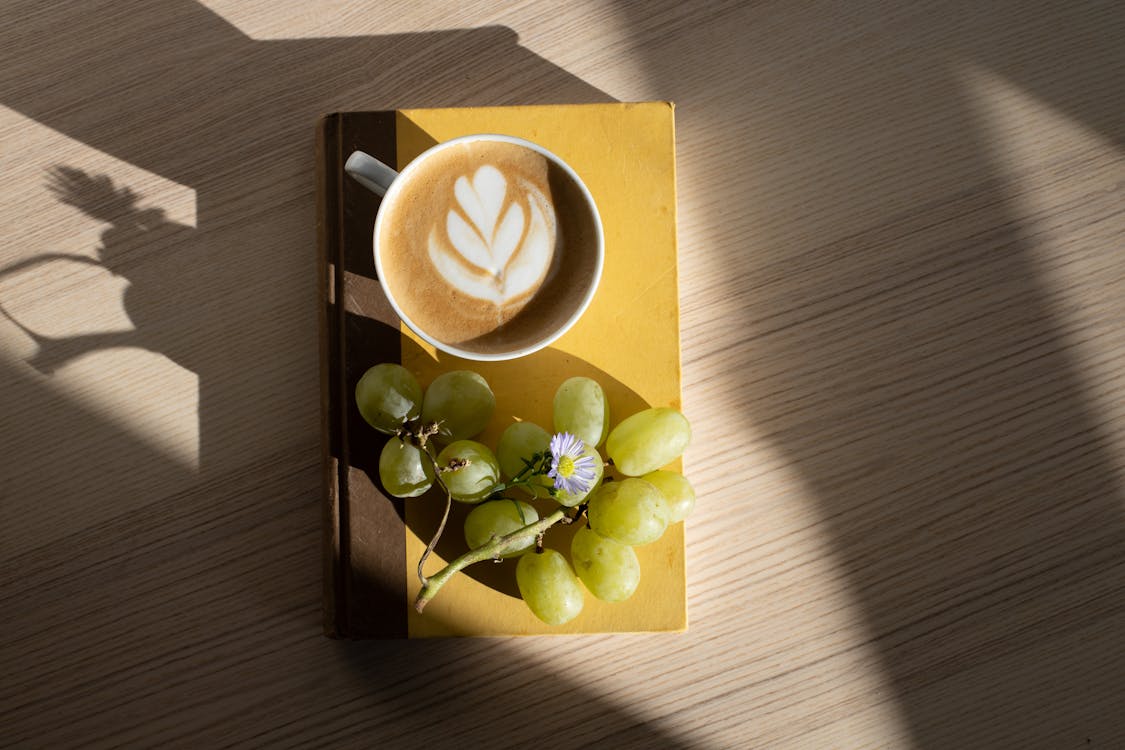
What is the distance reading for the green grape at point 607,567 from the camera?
66 centimetres

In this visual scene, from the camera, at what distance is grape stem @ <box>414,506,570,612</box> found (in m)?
0.63

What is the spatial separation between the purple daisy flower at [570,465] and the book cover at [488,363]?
0.33 feet

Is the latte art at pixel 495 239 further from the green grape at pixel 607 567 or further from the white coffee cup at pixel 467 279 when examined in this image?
the green grape at pixel 607 567

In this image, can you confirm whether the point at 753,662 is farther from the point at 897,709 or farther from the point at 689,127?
the point at 689,127

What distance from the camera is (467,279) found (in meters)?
0.68

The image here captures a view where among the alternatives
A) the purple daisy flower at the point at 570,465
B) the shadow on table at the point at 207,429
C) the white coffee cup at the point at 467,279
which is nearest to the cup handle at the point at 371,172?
the white coffee cup at the point at 467,279

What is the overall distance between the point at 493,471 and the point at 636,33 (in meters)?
0.49

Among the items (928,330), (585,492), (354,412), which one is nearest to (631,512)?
(585,492)

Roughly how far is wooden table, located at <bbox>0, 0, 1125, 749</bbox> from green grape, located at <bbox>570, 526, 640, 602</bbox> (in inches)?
4.8

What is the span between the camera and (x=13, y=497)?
78 centimetres

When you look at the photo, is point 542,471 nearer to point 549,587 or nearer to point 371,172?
point 549,587

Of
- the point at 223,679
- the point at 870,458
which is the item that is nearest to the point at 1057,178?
the point at 870,458

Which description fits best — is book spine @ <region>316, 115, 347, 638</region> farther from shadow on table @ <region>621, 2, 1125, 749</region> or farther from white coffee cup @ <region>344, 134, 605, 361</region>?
shadow on table @ <region>621, 2, 1125, 749</region>

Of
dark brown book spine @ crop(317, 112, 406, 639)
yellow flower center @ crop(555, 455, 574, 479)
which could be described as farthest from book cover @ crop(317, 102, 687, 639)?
yellow flower center @ crop(555, 455, 574, 479)
